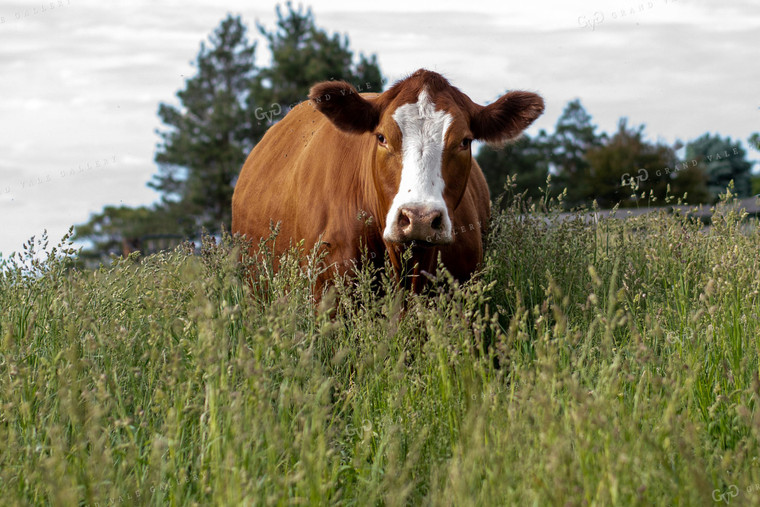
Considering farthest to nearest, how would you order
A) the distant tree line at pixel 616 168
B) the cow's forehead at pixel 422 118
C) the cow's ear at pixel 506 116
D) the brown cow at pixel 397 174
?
the distant tree line at pixel 616 168
the cow's ear at pixel 506 116
the cow's forehead at pixel 422 118
the brown cow at pixel 397 174

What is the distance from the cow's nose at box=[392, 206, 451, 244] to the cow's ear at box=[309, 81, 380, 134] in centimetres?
122

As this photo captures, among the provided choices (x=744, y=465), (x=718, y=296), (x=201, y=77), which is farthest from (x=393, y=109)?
(x=201, y=77)

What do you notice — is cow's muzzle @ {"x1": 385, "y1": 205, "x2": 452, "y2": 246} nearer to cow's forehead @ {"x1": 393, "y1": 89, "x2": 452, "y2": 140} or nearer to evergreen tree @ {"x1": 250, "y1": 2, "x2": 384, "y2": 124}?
cow's forehead @ {"x1": 393, "y1": 89, "x2": 452, "y2": 140}

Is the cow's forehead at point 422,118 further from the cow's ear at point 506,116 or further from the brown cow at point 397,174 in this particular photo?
the cow's ear at point 506,116

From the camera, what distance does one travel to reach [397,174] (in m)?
4.84

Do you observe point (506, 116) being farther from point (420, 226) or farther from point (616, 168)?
point (616, 168)

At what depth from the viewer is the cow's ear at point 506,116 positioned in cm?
550

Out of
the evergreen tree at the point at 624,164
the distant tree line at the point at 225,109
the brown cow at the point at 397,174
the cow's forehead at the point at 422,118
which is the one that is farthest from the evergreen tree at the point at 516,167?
the cow's forehead at the point at 422,118

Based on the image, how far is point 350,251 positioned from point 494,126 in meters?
1.52

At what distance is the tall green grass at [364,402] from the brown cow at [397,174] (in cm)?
46

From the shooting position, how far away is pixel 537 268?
19.0 ft

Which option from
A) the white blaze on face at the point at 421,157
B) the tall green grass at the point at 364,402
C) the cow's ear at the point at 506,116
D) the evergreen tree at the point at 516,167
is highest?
the evergreen tree at the point at 516,167

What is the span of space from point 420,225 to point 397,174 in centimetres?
64

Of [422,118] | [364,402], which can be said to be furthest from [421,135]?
[364,402]
